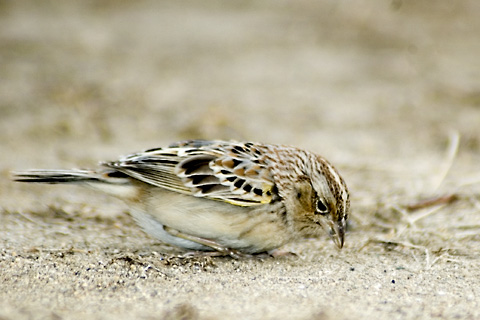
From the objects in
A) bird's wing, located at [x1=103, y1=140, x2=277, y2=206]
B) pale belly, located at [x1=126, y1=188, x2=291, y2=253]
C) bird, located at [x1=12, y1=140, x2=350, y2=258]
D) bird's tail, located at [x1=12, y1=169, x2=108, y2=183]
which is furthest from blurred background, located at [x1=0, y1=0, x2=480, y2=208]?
pale belly, located at [x1=126, y1=188, x2=291, y2=253]

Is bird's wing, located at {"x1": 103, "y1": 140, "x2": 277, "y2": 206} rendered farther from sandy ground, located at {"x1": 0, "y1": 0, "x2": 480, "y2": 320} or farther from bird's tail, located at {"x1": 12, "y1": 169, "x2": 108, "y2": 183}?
sandy ground, located at {"x1": 0, "y1": 0, "x2": 480, "y2": 320}

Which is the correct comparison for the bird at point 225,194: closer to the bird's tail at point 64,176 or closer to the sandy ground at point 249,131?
the bird's tail at point 64,176

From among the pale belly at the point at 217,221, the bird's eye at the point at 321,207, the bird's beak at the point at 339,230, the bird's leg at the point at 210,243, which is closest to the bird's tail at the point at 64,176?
the pale belly at the point at 217,221

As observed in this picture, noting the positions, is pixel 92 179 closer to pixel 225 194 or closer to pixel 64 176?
pixel 64 176

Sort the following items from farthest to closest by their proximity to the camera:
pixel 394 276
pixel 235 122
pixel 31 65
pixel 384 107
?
pixel 31 65 → pixel 384 107 → pixel 235 122 → pixel 394 276

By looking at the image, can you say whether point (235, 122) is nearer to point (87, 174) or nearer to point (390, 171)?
point (390, 171)

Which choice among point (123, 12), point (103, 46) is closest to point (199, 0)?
point (123, 12)
